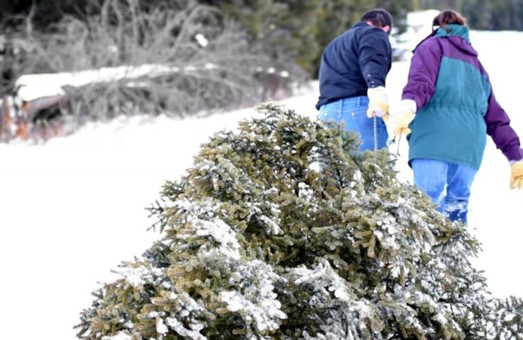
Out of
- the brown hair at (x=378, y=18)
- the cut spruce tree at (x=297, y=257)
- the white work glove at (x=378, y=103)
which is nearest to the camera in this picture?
the cut spruce tree at (x=297, y=257)

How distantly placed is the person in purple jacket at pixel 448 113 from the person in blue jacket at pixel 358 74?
0.36 metres

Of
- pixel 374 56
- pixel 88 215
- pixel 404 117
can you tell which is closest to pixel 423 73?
pixel 404 117

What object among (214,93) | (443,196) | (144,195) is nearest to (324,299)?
(443,196)

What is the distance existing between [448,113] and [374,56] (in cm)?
64

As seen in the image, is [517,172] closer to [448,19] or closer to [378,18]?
[448,19]

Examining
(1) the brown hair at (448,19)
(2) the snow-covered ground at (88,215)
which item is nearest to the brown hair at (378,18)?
(1) the brown hair at (448,19)

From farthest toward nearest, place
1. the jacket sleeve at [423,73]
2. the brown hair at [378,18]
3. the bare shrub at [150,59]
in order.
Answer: the bare shrub at [150,59], the brown hair at [378,18], the jacket sleeve at [423,73]

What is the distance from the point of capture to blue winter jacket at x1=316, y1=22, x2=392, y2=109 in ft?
15.8

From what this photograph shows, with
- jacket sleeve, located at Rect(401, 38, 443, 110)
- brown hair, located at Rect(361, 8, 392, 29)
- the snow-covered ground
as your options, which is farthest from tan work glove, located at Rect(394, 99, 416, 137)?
brown hair, located at Rect(361, 8, 392, 29)

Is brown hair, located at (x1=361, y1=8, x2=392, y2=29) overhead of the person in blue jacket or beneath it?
overhead

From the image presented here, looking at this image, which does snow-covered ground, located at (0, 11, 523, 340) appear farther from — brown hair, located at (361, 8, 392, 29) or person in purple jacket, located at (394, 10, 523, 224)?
brown hair, located at (361, 8, 392, 29)

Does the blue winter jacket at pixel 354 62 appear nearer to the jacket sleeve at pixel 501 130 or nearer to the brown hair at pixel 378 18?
the brown hair at pixel 378 18

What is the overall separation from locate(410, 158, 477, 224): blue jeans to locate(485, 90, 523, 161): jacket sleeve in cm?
29

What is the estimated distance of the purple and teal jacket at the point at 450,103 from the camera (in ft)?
14.5
